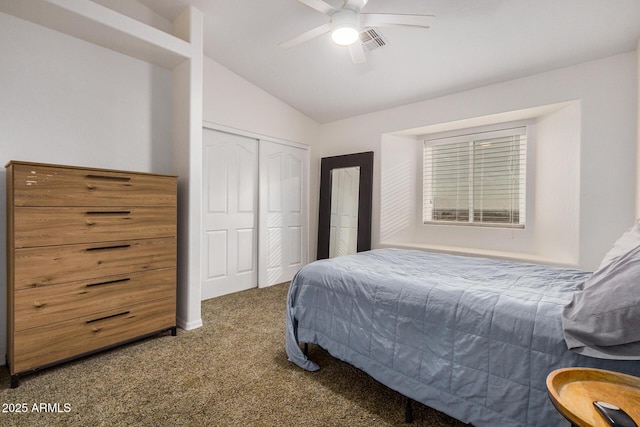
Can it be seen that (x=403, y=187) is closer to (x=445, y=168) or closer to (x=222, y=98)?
(x=445, y=168)

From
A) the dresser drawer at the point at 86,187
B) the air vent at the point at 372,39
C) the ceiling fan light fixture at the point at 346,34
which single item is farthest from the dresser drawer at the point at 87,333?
the air vent at the point at 372,39

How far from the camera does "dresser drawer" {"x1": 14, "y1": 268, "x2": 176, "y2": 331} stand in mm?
1786

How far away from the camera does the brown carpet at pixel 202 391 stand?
4.96 feet

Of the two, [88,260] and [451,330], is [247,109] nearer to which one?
[88,260]

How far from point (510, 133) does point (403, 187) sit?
1.29 meters

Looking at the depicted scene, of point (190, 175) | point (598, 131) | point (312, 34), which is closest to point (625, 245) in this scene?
point (598, 131)

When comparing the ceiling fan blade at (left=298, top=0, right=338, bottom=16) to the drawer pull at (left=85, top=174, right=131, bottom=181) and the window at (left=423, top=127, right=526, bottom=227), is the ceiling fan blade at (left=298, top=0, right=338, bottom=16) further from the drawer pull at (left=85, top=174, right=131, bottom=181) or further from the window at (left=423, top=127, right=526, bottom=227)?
the window at (left=423, top=127, right=526, bottom=227)

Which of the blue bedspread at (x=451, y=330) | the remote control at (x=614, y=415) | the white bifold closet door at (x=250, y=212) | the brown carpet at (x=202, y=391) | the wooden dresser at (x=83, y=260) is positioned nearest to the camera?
the remote control at (x=614, y=415)

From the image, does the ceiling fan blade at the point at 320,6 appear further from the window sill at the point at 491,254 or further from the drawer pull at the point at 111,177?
the window sill at the point at 491,254

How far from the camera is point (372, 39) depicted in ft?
8.75

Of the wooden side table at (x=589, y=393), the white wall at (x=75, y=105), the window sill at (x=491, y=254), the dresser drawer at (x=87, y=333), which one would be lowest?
the dresser drawer at (x=87, y=333)

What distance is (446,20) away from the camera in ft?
7.70

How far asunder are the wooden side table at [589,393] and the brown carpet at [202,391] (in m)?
0.85

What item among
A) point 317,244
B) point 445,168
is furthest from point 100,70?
point 445,168
